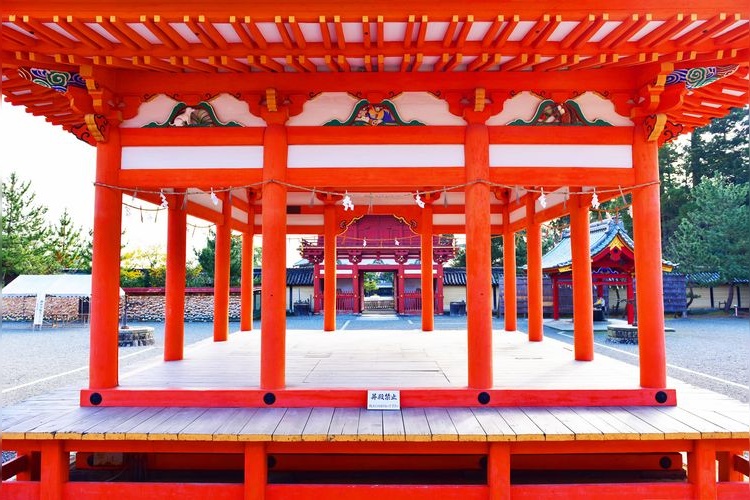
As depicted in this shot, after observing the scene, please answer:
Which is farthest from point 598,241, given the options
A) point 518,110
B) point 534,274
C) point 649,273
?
point 518,110

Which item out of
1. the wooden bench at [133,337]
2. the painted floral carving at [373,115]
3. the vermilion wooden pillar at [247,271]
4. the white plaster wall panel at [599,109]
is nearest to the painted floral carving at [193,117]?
the painted floral carving at [373,115]

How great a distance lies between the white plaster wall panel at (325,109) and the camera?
4.64m

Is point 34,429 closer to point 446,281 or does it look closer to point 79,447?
point 79,447

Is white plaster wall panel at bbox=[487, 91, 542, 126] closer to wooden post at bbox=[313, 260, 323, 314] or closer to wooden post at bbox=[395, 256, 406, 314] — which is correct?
wooden post at bbox=[395, 256, 406, 314]

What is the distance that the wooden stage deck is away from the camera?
12.1 feet

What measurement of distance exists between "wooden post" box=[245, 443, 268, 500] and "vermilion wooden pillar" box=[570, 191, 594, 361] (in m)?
4.60

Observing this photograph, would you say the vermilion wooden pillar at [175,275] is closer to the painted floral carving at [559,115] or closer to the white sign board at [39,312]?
the painted floral carving at [559,115]

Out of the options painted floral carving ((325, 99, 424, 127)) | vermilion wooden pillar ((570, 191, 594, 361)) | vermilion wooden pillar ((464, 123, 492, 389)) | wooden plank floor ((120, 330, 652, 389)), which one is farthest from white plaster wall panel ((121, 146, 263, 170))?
vermilion wooden pillar ((570, 191, 594, 361))

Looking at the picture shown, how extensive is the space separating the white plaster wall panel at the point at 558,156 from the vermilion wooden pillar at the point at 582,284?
1906 mm

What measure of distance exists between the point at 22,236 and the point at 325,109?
29057mm

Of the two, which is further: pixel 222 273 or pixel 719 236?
pixel 719 236

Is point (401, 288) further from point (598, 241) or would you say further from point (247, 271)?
point (247, 271)

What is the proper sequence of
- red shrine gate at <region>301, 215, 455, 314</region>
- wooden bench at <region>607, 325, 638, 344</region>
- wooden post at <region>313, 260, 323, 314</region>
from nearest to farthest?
wooden bench at <region>607, 325, 638, 344</region> < red shrine gate at <region>301, 215, 455, 314</region> < wooden post at <region>313, 260, 323, 314</region>

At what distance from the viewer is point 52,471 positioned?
374 centimetres
